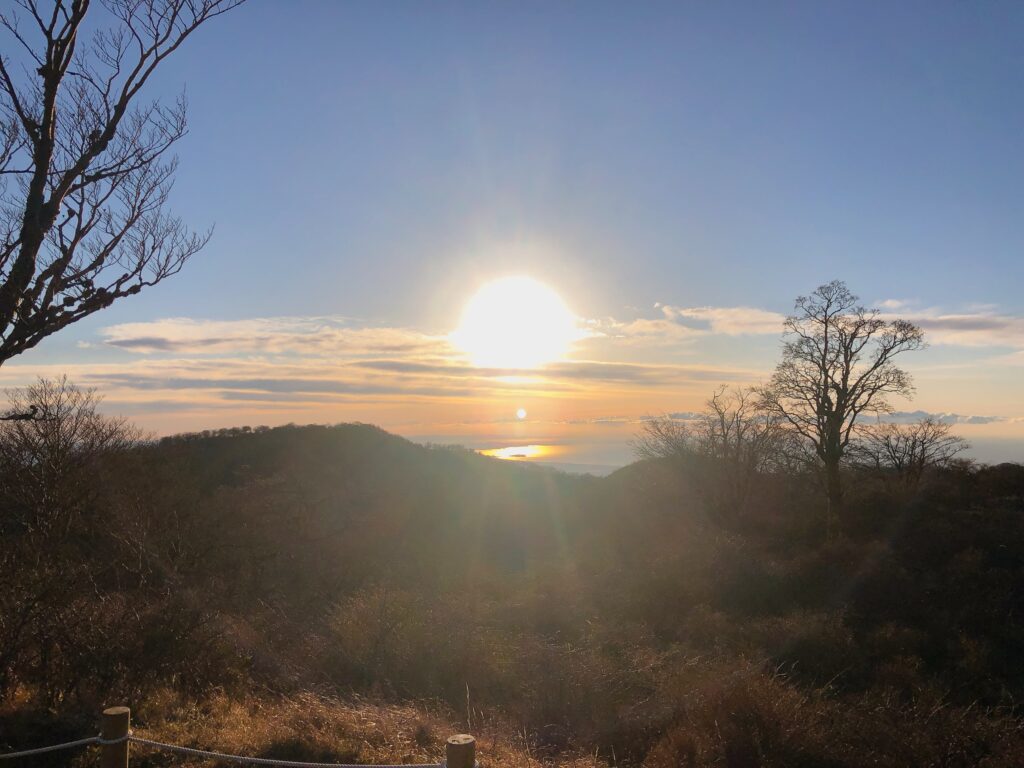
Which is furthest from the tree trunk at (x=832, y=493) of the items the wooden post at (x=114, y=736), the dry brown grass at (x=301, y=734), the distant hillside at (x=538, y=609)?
the wooden post at (x=114, y=736)

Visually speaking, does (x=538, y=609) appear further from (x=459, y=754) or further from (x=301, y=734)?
(x=459, y=754)

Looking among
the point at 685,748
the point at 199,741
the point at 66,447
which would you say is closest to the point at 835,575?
the point at 685,748

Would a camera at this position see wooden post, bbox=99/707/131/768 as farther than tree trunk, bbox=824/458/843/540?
No

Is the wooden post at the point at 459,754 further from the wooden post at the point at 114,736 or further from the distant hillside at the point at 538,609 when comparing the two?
the distant hillside at the point at 538,609

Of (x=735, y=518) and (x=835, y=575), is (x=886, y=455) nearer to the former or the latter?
(x=735, y=518)

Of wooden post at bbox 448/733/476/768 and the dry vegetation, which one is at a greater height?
wooden post at bbox 448/733/476/768

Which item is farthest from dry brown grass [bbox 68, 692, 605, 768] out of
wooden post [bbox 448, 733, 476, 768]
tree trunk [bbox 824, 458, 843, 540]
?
tree trunk [bbox 824, 458, 843, 540]

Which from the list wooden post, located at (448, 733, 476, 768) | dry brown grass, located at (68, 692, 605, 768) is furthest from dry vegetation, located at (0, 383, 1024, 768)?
wooden post, located at (448, 733, 476, 768)

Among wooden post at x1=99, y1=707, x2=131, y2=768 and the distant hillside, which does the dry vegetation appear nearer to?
the distant hillside

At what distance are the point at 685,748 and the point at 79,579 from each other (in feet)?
28.5

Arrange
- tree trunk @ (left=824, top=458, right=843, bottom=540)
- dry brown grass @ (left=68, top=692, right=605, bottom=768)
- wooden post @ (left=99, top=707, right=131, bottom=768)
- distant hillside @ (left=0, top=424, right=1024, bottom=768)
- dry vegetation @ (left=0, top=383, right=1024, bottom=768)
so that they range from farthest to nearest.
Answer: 1. tree trunk @ (left=824, top=458, right=843, bottom=540)
2. distant hillside @ (left=0, top=424, right=1024, bottom=768)
3. dry vegetation @ (left=0, top=383, right=1024, bottom=768)
4. dry brown grass @ (left=68, top=692, right=605, bottom=768)
5. wooden post @ (left=99, top=707, right=131, bottom=768)

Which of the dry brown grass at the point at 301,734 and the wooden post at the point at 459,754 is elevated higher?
the wooden post at the point at 459,754

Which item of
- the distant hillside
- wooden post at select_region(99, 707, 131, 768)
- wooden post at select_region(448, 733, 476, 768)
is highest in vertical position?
wooden post at select_region(448, 733, 476, 768)

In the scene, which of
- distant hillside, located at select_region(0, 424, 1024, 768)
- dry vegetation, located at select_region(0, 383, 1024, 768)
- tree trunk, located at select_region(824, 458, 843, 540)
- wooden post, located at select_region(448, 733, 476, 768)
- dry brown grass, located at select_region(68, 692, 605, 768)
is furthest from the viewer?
tree trunk, located at select_region(824, 458, 843, 540)
